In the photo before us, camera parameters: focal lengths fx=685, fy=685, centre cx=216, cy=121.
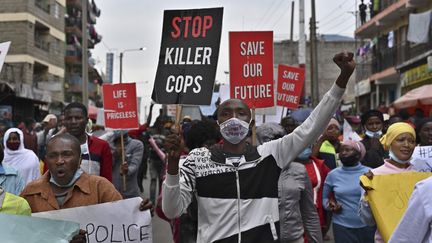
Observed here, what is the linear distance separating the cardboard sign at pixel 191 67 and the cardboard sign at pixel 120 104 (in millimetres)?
4372

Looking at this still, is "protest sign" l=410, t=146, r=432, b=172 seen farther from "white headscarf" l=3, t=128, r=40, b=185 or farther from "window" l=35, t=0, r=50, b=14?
"window" l=35, t=0, r=50, b=14

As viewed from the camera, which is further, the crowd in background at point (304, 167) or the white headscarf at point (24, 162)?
the white headscarf at point (24, 162)

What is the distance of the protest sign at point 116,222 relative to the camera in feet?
13.9

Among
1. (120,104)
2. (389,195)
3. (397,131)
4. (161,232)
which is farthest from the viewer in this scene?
(161,232)

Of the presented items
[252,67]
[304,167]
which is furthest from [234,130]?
[252,67]

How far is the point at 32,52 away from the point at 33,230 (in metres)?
41.6

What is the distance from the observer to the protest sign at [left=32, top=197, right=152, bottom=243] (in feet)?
13.9

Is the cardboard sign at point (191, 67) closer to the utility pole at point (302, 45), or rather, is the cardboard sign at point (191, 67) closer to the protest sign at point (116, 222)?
the protest sign at point (116, 222)

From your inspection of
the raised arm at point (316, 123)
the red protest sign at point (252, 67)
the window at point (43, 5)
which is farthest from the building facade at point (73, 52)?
the raised arm at point (316, 123)

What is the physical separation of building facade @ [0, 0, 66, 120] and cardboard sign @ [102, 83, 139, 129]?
23381 mm

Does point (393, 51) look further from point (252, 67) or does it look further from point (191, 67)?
point (191, 67)

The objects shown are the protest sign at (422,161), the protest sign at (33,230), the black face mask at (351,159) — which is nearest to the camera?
the protest sign at (33,230)

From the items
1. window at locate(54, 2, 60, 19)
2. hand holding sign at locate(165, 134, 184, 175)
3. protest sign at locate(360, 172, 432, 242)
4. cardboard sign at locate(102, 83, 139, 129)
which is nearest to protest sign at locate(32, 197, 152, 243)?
hand holding sign at locate(165, 134, 184, 175)

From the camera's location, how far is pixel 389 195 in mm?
4836
